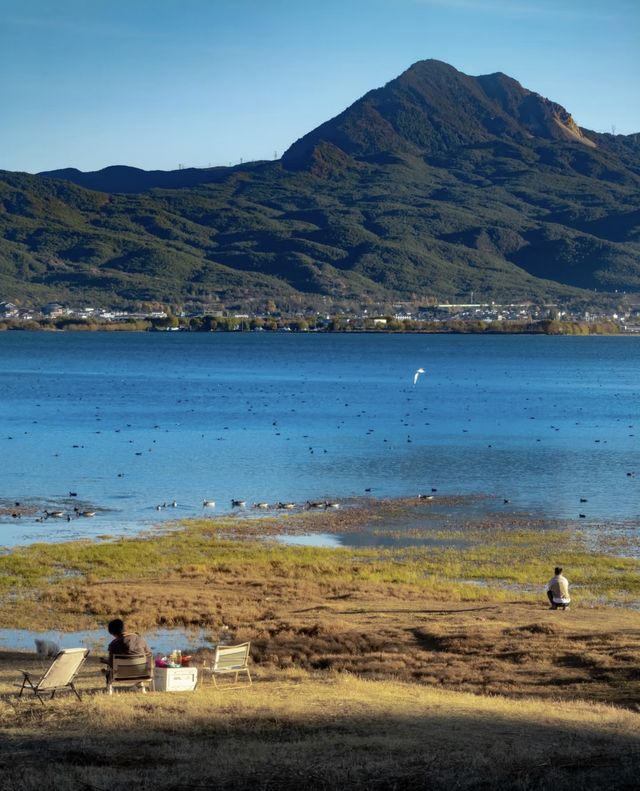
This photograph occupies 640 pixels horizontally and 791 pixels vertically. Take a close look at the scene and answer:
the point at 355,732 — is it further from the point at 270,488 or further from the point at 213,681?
the point at 270,488

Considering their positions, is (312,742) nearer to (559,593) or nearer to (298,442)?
(559,593)

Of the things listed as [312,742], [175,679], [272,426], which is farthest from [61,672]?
[272,426]

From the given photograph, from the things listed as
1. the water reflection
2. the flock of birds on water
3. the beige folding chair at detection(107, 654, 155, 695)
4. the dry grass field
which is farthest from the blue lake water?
the beige folding chair at detection(107, 654, 155, 695)

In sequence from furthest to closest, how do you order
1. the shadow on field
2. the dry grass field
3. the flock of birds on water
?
A: the flock of birds on water < the dry grass field < the shadow on field

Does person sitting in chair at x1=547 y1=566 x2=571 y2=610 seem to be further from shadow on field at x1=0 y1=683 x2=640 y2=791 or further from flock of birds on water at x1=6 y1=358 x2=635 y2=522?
flock of birds on water at x1=6 y1=358 x2=635 y2=522

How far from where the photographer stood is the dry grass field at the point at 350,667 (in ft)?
42.5

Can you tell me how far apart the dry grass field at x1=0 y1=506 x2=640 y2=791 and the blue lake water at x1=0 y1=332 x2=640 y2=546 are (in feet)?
22.7

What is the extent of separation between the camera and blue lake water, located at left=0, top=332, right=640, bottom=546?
146ft

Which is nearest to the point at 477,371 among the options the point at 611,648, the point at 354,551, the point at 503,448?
the point at 503,448

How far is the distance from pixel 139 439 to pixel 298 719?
5055 cm

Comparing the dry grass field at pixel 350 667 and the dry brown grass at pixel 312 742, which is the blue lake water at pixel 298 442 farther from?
the dry brown grass at pixel 312 742

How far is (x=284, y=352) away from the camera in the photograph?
198750 millimetres

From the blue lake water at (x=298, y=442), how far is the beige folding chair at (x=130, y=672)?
17.7 metres

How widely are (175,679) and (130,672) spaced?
1.97 feet
